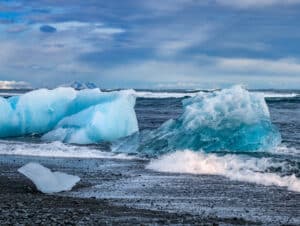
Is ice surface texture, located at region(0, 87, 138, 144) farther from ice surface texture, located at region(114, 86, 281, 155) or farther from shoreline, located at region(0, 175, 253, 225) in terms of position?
shoreline, located at region(0, 175, 253, 225)

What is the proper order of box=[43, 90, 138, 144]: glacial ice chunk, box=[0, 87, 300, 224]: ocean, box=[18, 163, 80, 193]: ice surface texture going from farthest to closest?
box=[43, 90, 138, 144]: glacial ice chunk → box=[18, 163, 80, 193]: ice surface texture → box=[0, 87, 300, 224]: ocean

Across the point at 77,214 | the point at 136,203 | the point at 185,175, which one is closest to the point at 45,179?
the point at 136,203

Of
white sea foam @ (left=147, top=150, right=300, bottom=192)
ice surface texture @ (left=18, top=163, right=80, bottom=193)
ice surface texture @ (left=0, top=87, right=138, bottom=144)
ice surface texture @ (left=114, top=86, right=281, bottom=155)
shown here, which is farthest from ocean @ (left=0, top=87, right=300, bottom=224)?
ice surface texture @ (left=0, top=87, right=138, bottom=144)

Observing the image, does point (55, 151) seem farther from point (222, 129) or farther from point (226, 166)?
point (226, 166)

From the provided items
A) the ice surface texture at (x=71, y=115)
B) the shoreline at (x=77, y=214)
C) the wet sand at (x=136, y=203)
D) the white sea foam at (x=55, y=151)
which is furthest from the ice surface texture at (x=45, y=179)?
the ice surface texture at (x=71, y=115)

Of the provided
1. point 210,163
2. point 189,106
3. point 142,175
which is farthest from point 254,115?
point 142,175

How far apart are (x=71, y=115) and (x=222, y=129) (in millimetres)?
6423

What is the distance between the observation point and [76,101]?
21.5 metres

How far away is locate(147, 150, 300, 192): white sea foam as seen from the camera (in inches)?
429

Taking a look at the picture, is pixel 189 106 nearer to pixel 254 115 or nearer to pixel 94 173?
pixel 254 115

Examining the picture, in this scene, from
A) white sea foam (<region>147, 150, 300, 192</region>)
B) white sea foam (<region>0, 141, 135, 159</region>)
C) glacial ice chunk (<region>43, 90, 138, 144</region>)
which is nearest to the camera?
white sea foam (<region>147, 150, 300, 192</region>)

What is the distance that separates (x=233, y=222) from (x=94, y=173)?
5072 mm

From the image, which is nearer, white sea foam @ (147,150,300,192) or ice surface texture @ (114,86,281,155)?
white sea foam @ (147,150,300,192)

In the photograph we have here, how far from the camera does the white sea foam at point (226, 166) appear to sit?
35.7ft
